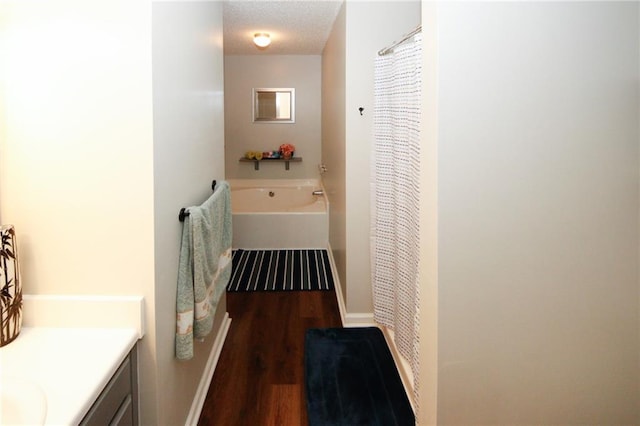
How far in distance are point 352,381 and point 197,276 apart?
3.53ft

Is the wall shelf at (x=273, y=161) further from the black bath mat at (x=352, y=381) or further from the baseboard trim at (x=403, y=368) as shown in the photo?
the baseboard trim at (x=403, y=368)

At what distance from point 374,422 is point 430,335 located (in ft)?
2.82

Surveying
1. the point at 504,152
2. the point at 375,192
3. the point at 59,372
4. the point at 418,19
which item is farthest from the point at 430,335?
the point at 418,19

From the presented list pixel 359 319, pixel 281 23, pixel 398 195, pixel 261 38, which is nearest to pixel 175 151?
pixel 398 195

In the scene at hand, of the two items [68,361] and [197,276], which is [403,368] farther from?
[68,361]

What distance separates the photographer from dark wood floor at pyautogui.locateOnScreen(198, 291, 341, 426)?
2096mm

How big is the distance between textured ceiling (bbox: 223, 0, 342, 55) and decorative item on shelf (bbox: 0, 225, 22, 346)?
2.43 meters

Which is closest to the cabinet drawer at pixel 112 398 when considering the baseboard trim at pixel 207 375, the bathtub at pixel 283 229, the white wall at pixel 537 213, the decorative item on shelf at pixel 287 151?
the baseboard trim at pixel 207 375

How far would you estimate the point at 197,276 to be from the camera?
1.75 meters

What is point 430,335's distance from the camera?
135 cm

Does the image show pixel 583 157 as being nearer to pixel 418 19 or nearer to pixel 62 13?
pixel 62 13

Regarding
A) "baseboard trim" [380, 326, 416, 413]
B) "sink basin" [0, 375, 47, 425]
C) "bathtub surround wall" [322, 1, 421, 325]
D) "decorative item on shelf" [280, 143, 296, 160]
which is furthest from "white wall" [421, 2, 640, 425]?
"decorative item on shelf" [280, 143, 296, 160]

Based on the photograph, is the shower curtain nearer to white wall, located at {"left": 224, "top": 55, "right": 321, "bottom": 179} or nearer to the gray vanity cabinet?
the gray vanity cabinet

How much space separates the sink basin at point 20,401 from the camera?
3.36 feet
